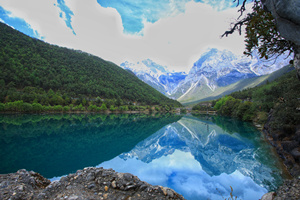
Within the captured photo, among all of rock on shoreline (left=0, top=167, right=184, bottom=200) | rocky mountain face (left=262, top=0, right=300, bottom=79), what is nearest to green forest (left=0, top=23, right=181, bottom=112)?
rock on shoreline (left=0, top=167, right=184, bottom=200)

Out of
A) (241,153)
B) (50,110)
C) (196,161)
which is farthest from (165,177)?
(50,110)

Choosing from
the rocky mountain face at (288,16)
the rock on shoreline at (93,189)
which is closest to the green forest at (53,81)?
the rock on shoreline at (93,189)

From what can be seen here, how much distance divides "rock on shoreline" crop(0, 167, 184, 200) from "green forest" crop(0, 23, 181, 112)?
87394mm

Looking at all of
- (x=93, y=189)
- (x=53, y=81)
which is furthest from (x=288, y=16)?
(x=53, y=81)

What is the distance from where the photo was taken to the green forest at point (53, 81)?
86269 millimetres

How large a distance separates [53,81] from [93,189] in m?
141

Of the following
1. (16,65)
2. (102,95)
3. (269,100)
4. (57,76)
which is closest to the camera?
(269,100)

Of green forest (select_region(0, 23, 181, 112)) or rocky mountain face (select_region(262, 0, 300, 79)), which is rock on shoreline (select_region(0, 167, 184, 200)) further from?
green forest (select_region(0, 23, 181, 112))

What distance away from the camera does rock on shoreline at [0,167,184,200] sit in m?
4.55

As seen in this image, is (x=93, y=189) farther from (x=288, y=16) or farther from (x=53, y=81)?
(x=53, y=81)

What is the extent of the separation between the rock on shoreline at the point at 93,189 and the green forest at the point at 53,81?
287 ft

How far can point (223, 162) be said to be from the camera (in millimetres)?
17656

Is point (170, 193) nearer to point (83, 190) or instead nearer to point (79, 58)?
point (83, 190)

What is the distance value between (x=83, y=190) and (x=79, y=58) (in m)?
211
